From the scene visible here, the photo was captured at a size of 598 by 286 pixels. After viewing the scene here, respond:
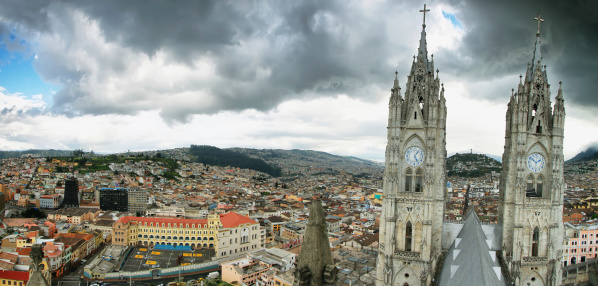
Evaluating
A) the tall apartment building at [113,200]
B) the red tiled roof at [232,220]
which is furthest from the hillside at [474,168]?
the tall apartment building at [113,200]

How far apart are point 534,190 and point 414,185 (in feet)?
23.4

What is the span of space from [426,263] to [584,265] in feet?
108

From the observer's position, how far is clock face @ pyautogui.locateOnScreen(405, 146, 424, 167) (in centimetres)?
2198

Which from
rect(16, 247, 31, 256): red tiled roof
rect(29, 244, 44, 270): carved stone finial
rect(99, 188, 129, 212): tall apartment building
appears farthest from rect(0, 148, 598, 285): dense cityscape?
rect(29, 244, 44, 270): carved stone finial

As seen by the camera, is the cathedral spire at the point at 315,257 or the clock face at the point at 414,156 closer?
the cathedral spire at the point at 315,257

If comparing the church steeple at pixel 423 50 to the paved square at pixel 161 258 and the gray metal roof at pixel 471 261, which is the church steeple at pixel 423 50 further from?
the paved square at pixel 161 258

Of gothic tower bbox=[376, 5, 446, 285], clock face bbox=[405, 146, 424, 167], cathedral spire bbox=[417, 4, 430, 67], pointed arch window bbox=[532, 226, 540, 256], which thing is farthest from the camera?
cathedral spire bbox=[417, 4, 430, 67]

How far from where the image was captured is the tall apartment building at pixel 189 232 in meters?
61.3

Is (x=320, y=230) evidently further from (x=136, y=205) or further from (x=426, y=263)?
(x=136, y=205)

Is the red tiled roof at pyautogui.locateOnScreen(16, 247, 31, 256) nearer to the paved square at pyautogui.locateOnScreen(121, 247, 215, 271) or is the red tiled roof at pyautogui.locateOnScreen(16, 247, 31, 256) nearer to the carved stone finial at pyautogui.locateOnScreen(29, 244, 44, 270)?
the paved square at pyautogui.locateOnScreen(121, 247, 215, 271)

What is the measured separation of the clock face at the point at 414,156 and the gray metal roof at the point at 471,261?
4229mm

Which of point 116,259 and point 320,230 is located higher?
point 320,230

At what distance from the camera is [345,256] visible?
50.6m

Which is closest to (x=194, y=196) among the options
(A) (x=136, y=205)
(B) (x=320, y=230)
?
(A) (x=136, y=205)
